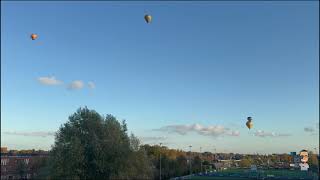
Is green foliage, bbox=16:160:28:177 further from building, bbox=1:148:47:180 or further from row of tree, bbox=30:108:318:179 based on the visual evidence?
row of tree, bbox=30:108:318:179

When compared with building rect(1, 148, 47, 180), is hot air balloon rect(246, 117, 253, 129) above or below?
above

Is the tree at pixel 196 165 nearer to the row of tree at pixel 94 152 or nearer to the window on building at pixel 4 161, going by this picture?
the window on building at pixel 4 161

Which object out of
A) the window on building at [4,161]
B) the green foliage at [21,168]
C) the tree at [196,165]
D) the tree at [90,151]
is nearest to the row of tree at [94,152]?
the tree at [90,151]

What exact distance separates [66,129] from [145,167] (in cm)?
1058

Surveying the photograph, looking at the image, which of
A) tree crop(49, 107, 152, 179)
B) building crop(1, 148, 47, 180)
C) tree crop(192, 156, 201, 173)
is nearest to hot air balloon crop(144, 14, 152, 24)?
tree crop(49, 107, 152, 179)

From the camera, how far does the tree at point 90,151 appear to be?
1991 inches

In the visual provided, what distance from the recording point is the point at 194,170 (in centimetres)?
15238

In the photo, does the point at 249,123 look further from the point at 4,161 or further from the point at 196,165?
the point at 196,165

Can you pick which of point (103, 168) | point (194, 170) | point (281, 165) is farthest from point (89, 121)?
point (281, 165)

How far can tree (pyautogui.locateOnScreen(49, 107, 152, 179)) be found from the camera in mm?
50562

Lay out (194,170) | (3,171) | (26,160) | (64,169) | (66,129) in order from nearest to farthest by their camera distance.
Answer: (64,169), (66,129), (3,171), (26,160), (194,170)

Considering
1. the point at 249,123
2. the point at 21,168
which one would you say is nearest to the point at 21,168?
the point at 21,168

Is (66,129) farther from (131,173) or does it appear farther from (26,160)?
(26,160)

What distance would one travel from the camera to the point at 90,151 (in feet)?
171
